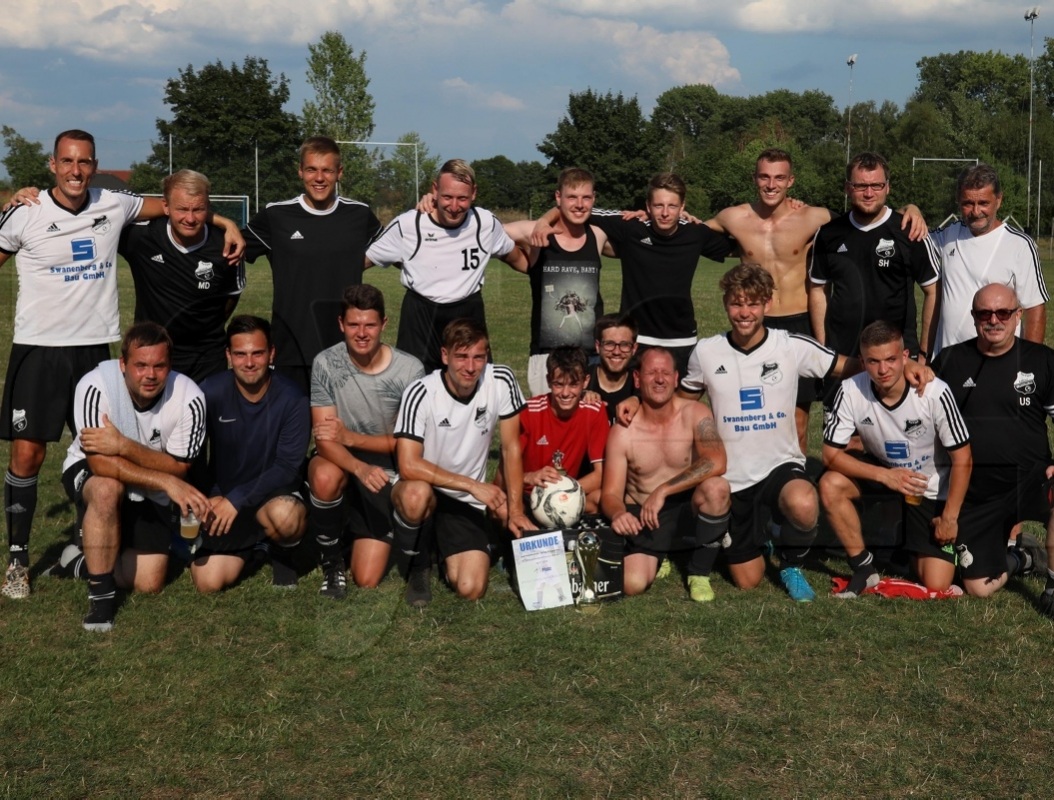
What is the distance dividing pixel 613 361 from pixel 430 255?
1338 mm

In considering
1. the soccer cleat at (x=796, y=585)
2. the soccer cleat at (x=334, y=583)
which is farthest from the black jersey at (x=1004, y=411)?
the soccer cleat at (x=334, y=583)

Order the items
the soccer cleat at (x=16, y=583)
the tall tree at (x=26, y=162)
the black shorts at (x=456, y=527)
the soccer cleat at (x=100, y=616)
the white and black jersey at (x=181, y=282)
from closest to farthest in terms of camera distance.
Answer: the soccer cleat at (x=100, y=616) → the soccer cleat at (x=16, y=583) → the black shorts at (x=456, y=527) → the white and black jersey at (x=181, y=282) → the tall tree at (x=26, y=162)

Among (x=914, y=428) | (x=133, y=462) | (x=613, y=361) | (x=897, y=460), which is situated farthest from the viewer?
(x=613, y=361)

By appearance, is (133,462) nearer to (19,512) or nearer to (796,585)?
(19,512)

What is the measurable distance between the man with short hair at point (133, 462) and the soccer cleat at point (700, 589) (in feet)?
8.25

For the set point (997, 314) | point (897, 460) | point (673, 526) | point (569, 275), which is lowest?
point (673, 526)

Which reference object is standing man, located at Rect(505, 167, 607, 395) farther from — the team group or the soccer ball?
the soccer ball

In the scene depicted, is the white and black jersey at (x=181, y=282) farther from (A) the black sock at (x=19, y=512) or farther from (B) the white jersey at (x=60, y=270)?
(A) the black sock at (x=19, y=512)

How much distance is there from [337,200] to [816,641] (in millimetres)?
3783

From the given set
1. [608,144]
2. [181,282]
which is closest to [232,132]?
[608,144]

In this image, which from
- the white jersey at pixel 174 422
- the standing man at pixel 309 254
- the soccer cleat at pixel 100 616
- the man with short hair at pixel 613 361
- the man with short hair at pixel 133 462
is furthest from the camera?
the standing man at pixel 309 254

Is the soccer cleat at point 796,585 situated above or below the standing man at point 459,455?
below

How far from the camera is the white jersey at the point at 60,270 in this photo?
18.9 feet

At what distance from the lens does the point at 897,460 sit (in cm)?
555
